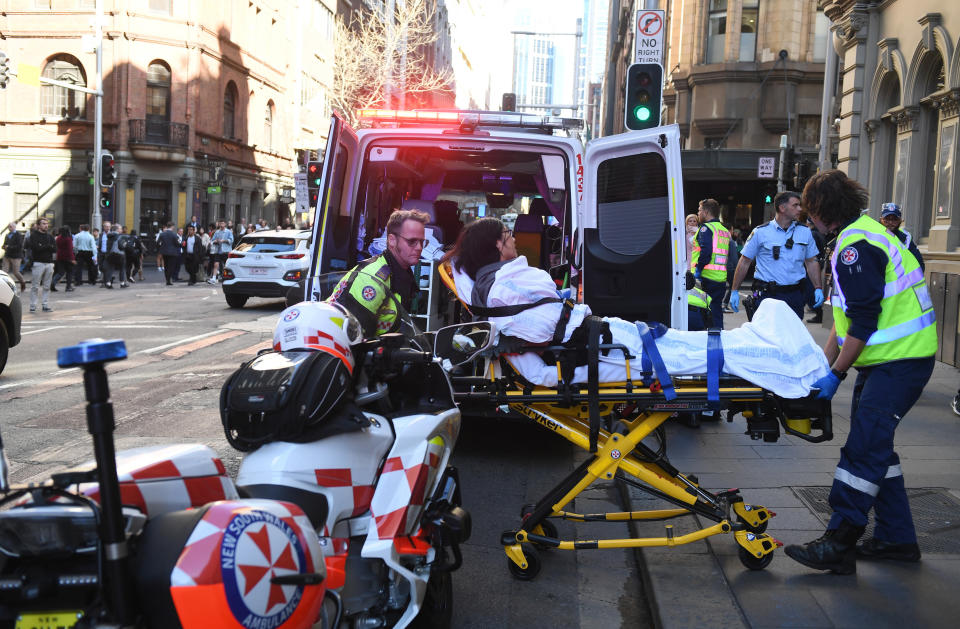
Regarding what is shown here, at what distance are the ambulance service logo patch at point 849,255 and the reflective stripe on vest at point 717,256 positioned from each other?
19.4 ft

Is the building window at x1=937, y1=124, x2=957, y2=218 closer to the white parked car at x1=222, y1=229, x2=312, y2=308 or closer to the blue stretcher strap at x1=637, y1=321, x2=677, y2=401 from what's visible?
the blue stretcher strap at x1=637, y1=321, x2=677, y2=401

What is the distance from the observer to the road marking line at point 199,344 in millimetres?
12327

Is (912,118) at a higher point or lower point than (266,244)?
higher

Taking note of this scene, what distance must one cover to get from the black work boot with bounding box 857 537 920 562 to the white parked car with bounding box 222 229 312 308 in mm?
15412

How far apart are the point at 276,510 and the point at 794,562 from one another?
3.11m

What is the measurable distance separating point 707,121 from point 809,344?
30.8 m

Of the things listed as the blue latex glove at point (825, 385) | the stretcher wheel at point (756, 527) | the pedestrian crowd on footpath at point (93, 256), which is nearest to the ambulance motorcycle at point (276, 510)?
the stretcher wheel at point (756, 527)

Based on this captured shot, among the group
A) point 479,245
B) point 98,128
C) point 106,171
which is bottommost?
point 479,245

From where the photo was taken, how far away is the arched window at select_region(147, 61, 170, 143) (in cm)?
4053

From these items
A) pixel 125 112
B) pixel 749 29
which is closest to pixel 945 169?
pixel 749 29

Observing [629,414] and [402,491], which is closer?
[402,491]

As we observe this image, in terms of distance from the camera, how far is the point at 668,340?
449 centimetres

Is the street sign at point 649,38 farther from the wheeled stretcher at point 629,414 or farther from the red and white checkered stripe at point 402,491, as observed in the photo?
the red and white checkered stripe at point 402,491

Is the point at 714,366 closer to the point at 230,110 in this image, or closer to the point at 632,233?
the point at 632,233
